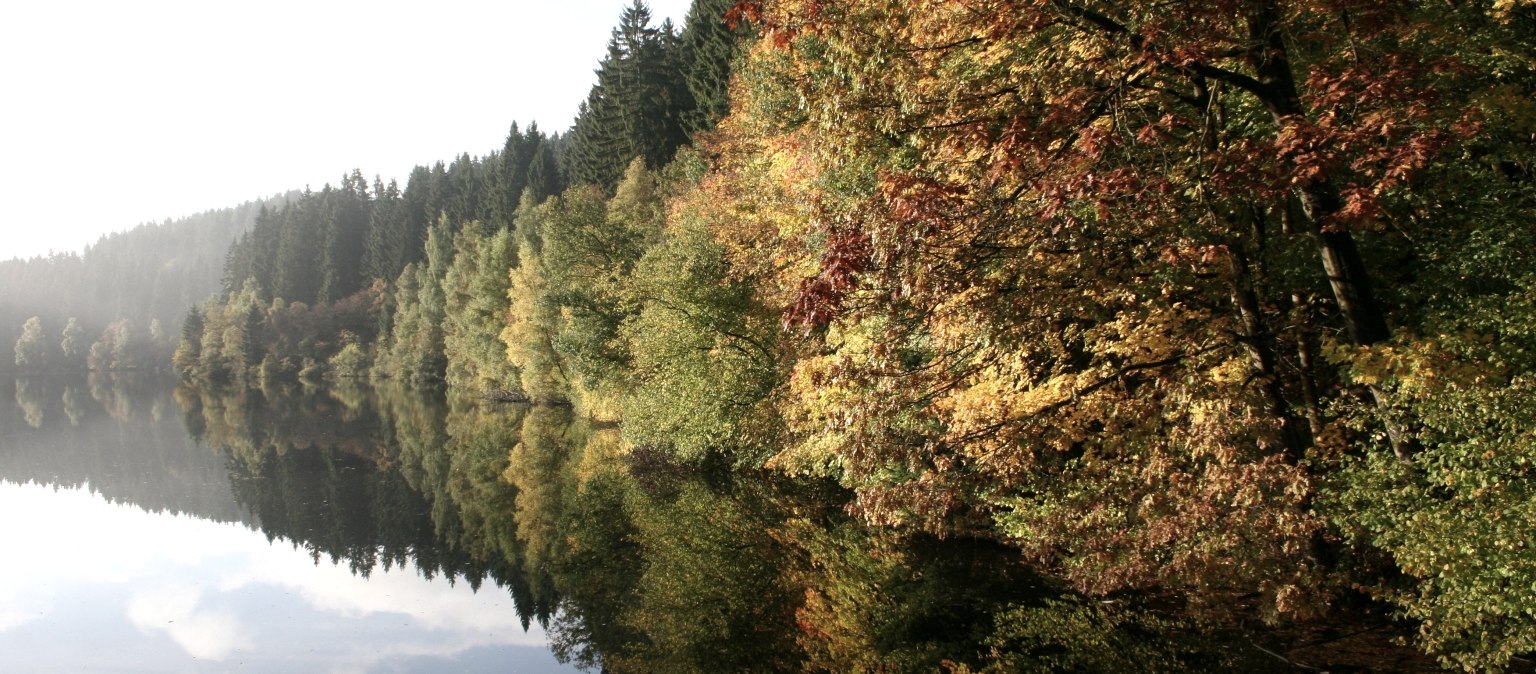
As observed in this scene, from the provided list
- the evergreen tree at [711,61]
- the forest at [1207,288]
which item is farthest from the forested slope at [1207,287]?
the evergreen tree at [711,61]

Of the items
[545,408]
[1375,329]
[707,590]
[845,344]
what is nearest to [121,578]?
[707,590]

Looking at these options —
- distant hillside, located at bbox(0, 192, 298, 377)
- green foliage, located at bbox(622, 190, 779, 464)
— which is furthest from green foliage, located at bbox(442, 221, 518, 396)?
distant hillside, located at bbox(0, 192, 298, 377)

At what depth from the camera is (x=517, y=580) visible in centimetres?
1966

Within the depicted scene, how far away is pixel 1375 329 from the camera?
9320 mm

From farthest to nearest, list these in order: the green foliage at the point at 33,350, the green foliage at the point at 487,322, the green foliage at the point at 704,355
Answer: the green foliage at the point at 33,350 < the green foliage at the point at 487,322 < the green foliage at the point at 704,355

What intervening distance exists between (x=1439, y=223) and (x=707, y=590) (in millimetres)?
12218

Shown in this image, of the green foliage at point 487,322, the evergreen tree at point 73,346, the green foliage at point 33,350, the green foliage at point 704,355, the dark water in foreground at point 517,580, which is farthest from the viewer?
the evergreen tree at point 73,346

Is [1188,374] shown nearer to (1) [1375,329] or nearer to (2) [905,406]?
(1) [1375,329]

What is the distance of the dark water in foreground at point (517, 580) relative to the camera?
44.6ft

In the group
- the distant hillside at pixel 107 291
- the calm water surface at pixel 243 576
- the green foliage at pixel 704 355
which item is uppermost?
the distant hillside at pixel 107 291

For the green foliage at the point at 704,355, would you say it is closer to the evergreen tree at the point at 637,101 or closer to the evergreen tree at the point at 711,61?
the evergreen tree at the point at 711,61

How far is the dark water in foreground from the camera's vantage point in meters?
13.6

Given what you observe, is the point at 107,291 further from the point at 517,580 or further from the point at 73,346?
the point at 517,580

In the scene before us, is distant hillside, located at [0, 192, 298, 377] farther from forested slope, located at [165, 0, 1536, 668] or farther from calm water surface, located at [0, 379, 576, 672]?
forested slope, located at [165, 0, 1536, 668]
